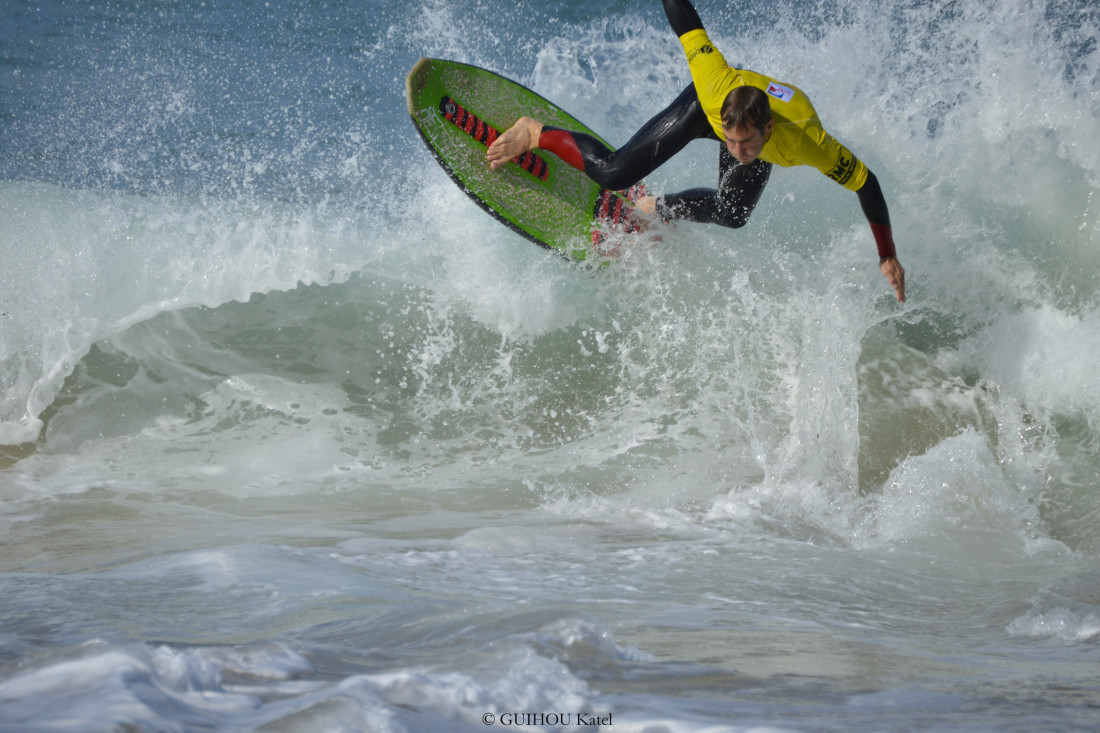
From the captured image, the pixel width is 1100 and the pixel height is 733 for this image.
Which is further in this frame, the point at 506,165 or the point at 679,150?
the point at 506,165

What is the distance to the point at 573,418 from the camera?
4.94 meters

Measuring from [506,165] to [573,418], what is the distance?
1.58 meters

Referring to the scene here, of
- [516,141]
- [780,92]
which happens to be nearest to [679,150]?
[780,92]

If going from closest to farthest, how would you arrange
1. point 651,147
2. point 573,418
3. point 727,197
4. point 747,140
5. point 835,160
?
point 747,140, point 835,160, point 651,147, point 727,197, point 573,418

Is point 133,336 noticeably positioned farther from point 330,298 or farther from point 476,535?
point 476,535

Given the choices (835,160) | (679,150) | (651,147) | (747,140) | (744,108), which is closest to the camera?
(744,108)

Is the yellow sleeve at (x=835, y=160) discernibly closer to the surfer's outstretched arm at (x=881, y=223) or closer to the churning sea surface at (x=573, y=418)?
the surfer's outstretched arm at (x=881, y=223)

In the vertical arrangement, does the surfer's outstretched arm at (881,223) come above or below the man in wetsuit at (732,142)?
below

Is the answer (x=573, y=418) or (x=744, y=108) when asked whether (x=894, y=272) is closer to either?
(x=744, y=108)

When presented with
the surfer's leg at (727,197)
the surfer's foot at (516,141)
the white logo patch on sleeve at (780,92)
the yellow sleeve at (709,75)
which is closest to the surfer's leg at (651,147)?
the yellow sleeve at (709,75)

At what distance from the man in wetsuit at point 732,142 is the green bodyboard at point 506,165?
0.49 metres

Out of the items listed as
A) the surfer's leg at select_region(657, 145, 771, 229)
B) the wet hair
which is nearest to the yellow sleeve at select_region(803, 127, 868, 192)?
the wet hair

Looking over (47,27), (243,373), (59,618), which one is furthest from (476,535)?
(47,27)

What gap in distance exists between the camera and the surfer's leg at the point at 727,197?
13.7ft
